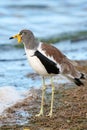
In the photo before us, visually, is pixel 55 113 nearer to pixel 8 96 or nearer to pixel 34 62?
pixel 34 62

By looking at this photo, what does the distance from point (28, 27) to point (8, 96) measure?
10433 millimetres

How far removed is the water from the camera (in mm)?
10959

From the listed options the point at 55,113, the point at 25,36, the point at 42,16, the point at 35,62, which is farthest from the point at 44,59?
the point at 42,16

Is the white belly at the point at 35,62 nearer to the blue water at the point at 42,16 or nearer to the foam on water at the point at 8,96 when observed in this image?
the foam on water at the point at 8,96

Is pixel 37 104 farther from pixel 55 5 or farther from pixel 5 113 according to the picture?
pixel 55 5

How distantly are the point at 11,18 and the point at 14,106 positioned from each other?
12.9 m

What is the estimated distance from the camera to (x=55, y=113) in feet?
28.4

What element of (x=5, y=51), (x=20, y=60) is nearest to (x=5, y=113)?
(x=20, y=60)

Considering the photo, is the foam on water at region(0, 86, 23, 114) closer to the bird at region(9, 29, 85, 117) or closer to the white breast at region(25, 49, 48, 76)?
the bird at region(9, 29, 85, 117)

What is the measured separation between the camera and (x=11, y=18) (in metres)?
21.8

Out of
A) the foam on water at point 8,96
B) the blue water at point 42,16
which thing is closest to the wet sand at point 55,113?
the foam on water at point 8,96

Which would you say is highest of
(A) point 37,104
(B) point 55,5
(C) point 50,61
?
(C) point 50,61

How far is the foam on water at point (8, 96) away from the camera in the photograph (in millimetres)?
9272

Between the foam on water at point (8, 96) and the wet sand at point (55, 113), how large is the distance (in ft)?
0.51
